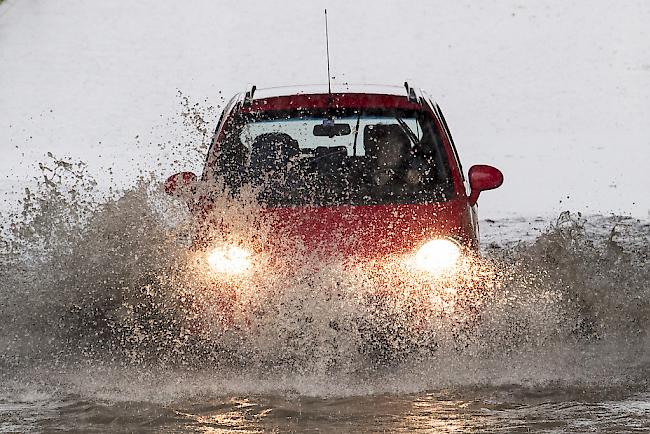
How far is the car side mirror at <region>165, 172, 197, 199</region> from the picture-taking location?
657 cm

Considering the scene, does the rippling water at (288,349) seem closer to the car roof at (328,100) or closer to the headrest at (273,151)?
→ the headrest at (273,151)

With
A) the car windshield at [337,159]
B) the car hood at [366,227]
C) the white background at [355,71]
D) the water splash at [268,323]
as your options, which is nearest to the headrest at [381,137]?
the car windshield at [337,159]

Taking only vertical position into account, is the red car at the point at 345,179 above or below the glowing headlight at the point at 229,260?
above

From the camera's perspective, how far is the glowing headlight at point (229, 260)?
5992 millimetres

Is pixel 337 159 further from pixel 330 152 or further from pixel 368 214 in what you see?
pixel 368 214

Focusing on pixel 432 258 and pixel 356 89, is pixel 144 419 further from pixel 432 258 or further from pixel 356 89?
pixel 356 89

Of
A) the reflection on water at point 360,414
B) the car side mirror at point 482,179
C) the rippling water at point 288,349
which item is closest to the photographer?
the reflection on water at point 360,414

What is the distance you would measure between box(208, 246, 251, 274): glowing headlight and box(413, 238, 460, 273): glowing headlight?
821 mm

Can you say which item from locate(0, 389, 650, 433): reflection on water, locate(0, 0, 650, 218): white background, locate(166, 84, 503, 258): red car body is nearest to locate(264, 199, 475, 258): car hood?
locate(166, 84, 503, 258): red car body

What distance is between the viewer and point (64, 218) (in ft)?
25.7

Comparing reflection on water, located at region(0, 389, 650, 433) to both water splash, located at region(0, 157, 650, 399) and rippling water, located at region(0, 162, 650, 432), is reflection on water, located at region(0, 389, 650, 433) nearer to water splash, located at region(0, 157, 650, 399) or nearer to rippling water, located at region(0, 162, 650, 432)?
rippling water, located at region(0, 162, 650, 432)

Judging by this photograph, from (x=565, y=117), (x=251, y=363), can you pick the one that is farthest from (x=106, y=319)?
(x=565, y=117)

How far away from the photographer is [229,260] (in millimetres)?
6035

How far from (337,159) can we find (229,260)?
1032 mm
